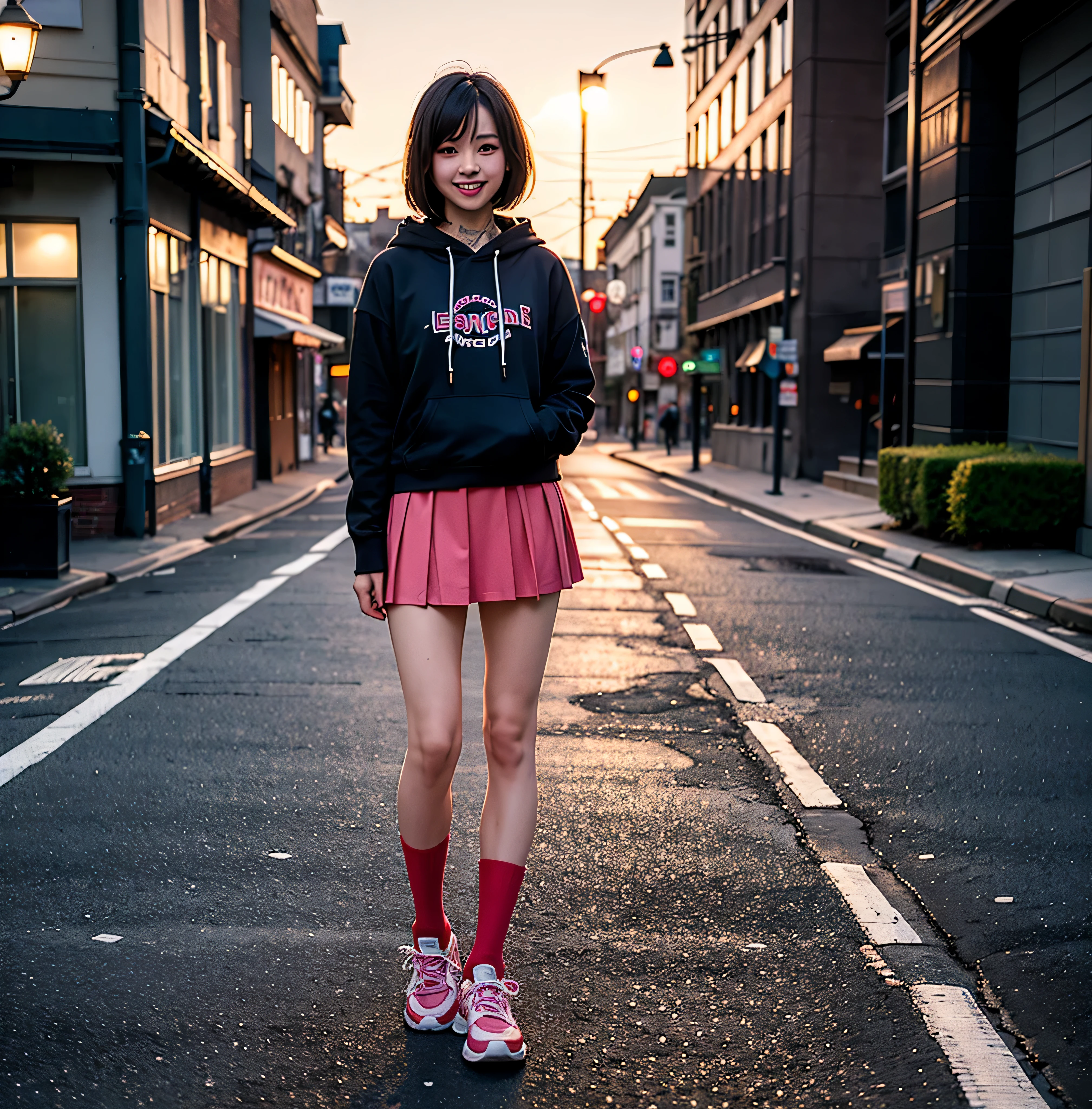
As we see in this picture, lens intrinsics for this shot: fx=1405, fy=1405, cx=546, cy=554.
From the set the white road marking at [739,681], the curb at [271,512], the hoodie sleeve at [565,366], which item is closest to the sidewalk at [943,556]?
the white road marking at [739,681]

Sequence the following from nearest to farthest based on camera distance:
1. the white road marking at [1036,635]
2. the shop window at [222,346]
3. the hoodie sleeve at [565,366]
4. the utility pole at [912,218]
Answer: the hoodie sleeve at [565,366] → the white road marking at [1036,635] → the utility pole at [912,218] → the shop window at [222,346]

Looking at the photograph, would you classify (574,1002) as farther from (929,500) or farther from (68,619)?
(929,500)

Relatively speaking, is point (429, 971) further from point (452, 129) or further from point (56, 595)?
point (56, 595)

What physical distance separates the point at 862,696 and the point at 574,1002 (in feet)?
14.1

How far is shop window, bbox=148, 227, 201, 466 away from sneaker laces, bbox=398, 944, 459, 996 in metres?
14.1

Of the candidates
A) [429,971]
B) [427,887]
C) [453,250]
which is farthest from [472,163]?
[429,971]

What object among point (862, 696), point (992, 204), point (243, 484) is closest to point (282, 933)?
point (862, 696)

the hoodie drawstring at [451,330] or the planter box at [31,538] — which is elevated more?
the hoodie drawstring at [451,330]

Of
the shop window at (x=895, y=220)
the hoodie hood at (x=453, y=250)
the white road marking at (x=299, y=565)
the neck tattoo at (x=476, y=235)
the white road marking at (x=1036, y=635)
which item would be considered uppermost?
the shop window at (x=895, y=220)

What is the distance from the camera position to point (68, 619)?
388 inches

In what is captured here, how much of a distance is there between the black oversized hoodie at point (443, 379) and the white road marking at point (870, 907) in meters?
1.65

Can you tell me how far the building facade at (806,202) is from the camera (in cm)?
3181

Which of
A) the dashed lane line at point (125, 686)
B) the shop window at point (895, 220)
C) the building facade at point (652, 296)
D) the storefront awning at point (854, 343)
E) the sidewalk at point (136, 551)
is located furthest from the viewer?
the building facade at point (652, 296)

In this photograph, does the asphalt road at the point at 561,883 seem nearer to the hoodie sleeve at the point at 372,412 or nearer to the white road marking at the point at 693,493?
the hoodie sleeve at the point at 372,412
